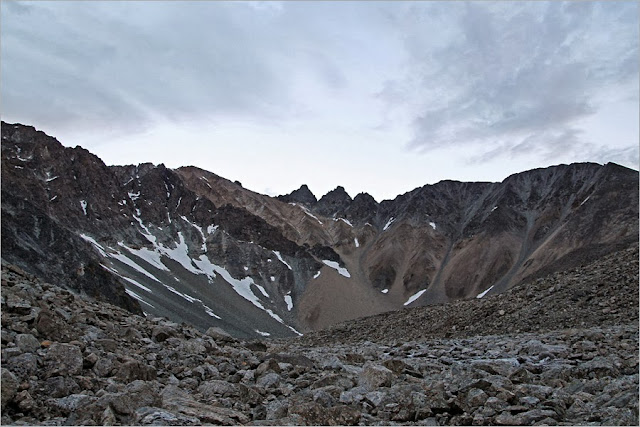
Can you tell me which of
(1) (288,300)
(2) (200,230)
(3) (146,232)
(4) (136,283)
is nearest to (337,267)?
(1) (288,300)

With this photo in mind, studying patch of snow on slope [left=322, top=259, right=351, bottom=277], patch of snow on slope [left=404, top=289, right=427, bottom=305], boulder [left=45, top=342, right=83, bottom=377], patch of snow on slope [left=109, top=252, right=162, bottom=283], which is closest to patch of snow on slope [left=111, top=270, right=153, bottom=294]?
patch of snow on slope [left=109, top=252, right=162, bottom=283]

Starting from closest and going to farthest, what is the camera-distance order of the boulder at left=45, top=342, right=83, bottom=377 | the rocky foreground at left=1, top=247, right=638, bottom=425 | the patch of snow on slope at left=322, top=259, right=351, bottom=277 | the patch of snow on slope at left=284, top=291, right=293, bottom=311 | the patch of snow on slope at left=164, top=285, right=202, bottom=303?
the rocky foreground at left=1, top=247, right=638, bottom=425 → the boulder at left=45, top=342, right=83, bottom=377 → the patch of snow on slope at left=164, top=285, right=202, bottom=303 → the patch of snow on slope at left=284, top=291, right=293, bottom=311 → the patch of snow on slope at left=322, top=259, right=351, bottom=277

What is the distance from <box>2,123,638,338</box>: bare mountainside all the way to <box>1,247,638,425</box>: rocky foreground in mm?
65614

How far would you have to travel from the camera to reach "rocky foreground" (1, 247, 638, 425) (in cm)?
803

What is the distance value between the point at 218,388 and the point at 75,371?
2700 millimetres

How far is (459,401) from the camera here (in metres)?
8.84

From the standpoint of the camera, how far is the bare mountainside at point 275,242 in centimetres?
10996

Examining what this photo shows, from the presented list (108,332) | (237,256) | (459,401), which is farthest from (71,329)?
(237,256)

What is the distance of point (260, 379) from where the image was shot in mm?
11359

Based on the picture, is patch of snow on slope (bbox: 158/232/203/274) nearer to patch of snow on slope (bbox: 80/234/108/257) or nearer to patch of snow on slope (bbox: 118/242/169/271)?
patch of snow on slope (bbox: 118/242/169/271)

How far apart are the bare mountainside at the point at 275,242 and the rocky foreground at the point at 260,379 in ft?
215

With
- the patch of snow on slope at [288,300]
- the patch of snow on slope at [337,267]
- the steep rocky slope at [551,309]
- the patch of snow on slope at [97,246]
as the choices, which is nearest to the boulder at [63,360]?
the steep rocky slope at [551,309]

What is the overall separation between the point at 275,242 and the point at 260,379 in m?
156

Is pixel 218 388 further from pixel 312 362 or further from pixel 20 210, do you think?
pixel 20 210
